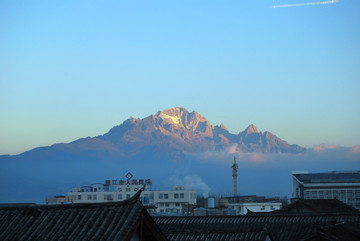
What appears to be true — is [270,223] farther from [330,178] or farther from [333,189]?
[330,178]

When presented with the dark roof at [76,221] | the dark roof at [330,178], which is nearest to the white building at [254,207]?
the dark roof at [330,178]

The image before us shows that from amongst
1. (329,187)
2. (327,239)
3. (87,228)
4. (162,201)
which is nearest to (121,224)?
(87,228)

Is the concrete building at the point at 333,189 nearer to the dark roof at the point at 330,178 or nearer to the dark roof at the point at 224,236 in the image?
the dark roof at the point at 330,178

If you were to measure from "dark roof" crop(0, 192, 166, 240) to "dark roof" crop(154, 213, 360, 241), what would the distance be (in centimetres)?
2758

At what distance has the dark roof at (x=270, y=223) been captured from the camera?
154 ft

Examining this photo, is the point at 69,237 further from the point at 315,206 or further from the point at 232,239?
the point at 315,206

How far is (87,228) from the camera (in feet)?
61.6

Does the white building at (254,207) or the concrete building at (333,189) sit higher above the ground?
the concrete building at (333,189)

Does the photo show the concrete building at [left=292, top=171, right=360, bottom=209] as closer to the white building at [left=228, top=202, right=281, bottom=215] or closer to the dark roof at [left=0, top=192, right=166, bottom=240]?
the white building at [left=228, top=202, right=281, bottom=215]

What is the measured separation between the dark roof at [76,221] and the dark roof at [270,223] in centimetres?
2758

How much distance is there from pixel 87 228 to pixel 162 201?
598ft

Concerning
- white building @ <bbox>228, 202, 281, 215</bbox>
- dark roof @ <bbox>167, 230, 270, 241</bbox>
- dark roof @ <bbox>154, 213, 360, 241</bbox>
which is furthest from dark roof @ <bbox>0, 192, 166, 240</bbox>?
white building @ <bbox>228, 202, 281, 215</bbox>

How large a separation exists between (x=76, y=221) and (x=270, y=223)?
3201 centimetres

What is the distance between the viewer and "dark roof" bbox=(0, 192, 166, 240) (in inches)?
731
